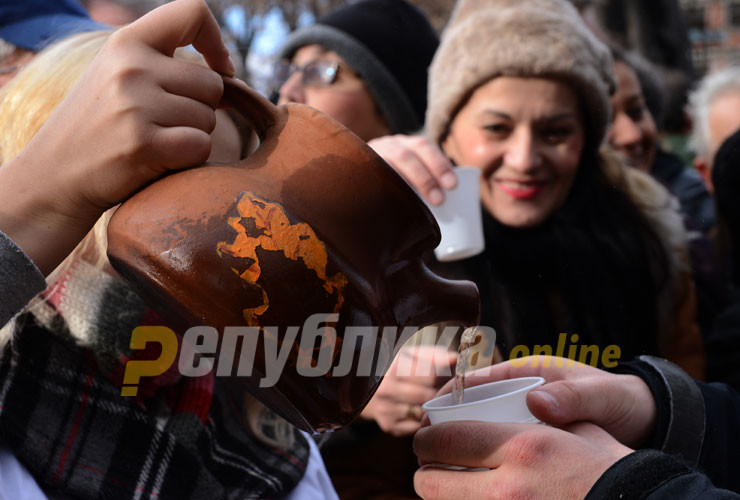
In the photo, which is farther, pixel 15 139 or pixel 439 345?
pixel 439 345

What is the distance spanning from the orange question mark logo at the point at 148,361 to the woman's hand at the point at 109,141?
367mm

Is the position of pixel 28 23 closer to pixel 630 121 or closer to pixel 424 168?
pixel 424 168

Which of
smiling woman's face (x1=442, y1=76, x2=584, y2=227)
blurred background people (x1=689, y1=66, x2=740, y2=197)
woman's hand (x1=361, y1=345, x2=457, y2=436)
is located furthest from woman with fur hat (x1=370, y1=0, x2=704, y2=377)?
blurred background people (x1=689, y1=66, x2=740, y2=197)

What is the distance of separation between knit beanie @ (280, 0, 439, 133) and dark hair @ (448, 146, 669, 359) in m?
0.84

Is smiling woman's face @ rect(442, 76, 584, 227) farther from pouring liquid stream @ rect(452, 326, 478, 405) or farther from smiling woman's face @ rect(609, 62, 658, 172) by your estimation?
pouring liquid stream @ rect(452, 326, 478, 405)

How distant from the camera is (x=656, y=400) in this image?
1113 mm

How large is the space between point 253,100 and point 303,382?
1.05 ft

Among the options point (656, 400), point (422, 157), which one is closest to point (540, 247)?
point (422, 157)

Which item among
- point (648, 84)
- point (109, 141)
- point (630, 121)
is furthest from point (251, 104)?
point (648, 84)

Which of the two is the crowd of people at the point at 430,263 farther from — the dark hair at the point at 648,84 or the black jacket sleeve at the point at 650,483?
the dark hair at the point at 648,84

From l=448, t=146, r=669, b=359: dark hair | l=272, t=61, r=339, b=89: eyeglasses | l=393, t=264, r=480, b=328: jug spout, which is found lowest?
l=448, t=146, r=669, b=359: dark hair

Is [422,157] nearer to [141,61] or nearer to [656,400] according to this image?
[656,400]

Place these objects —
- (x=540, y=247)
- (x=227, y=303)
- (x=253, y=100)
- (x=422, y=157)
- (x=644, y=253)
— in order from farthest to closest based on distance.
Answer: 1. (x=644, y=253)
2. (x=540, y=247)
3. (x=422, y=157)
4. (x=253, y=100)
5. (x=227, y=303)

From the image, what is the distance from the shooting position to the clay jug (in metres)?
0.72
